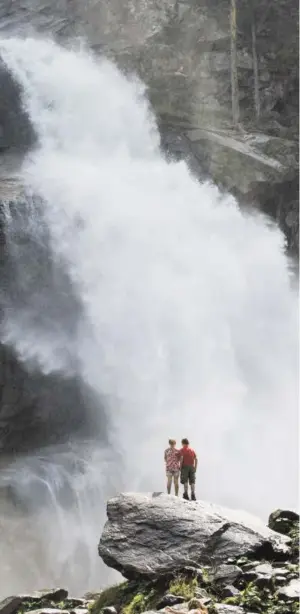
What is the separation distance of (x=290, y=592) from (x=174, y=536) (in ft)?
6.29

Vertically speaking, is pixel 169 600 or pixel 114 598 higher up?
pixel 169 600

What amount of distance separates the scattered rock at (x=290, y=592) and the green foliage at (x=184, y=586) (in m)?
0.98

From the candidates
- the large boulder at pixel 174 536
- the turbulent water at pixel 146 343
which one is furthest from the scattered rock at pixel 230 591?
the turbulent water at pixel 146 343

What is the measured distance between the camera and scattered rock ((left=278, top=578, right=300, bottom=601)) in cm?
656

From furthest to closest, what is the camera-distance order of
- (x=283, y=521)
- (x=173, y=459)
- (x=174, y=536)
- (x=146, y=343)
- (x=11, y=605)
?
1. (x=146, y=343)
2. (x=173, y=459)
3. (x=283, y=521)
4. (x=11, y=605)
5. (x=174, y=536)

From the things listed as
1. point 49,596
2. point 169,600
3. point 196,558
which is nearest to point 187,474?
point 196,558

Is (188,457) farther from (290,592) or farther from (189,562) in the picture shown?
(290,592)

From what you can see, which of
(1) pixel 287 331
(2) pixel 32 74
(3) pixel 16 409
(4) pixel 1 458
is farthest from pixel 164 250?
(2) pixel 32 74

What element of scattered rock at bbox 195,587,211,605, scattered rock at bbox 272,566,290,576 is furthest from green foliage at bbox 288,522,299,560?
scattered rock at bbox 195,587,211,605

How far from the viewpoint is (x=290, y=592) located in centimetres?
664

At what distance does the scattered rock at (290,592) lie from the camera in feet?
21.5

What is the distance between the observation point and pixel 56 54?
1194 inches

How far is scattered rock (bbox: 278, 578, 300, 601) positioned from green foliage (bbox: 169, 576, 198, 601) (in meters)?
0.98

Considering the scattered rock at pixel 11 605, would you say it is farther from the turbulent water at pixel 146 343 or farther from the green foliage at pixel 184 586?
the turbulent water at pixel 146 343
